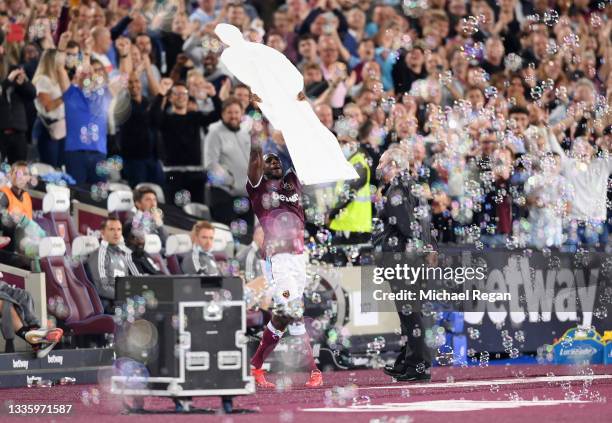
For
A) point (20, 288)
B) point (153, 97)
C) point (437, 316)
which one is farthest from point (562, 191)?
point (20, 288)

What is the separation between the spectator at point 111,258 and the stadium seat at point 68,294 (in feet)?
0.89

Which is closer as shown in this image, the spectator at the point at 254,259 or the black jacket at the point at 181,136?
the spectator at the point at 254,259

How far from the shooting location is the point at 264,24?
830 inches

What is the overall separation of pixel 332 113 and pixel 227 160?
1.54 m

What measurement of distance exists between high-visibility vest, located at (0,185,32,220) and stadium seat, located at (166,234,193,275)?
1969mm

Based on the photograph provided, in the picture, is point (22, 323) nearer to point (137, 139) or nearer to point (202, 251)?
point (202, 251)

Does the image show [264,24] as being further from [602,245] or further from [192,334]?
[192,334]

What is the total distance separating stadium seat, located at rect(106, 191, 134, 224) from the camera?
1653 cm

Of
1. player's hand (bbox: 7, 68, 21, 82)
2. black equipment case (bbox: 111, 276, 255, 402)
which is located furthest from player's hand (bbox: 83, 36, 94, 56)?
black equipment case (bbox: 111, 276, 255, 402)

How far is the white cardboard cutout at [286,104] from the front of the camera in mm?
13164

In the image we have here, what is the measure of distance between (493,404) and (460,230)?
20.0ft

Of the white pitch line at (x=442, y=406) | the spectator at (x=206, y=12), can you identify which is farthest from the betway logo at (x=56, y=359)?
the spectator at (x=206, y=12)

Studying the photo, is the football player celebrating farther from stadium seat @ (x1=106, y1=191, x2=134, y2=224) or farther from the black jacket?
the black jacket

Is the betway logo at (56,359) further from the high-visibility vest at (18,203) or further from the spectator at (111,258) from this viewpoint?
the high-visibility vest at (18,203)
